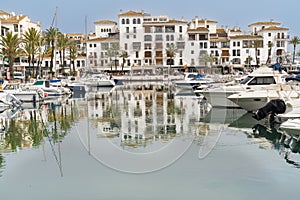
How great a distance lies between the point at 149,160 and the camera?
1316 centimetres

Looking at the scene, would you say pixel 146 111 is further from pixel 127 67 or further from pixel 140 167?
pixel 127 67

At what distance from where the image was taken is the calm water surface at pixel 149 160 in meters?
10.5

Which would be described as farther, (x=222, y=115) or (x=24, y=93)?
(x=24, y=93)

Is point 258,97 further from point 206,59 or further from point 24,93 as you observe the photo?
point 206,59

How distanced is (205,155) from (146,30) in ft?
250

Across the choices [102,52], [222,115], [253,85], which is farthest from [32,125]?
[102,52]

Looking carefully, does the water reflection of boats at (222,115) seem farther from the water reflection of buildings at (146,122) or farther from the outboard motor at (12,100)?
the outboard motor at (12,100)

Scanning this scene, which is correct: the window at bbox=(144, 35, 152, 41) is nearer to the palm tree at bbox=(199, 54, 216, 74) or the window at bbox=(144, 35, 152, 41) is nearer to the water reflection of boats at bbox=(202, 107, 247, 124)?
the palm tree at bbox=(199, 54, 216, 74)

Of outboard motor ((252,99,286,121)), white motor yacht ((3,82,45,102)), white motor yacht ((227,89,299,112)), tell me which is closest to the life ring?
white motor yacht ((3,82,45,102))

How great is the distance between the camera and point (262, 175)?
11.6 m

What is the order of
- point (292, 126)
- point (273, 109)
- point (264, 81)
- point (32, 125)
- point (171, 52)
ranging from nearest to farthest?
1. point (292, 126)
2. point (273, 109)
3. point (32, 125)
4. point (264, 81)
5. point (171, 52)

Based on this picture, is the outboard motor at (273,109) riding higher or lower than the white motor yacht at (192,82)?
lower

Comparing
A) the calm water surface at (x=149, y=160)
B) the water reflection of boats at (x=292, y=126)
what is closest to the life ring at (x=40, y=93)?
the calm water surface at (x=149, y=160)

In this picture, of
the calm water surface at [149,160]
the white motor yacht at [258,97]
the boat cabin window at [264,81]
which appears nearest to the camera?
the calm water surface at [149,160]
